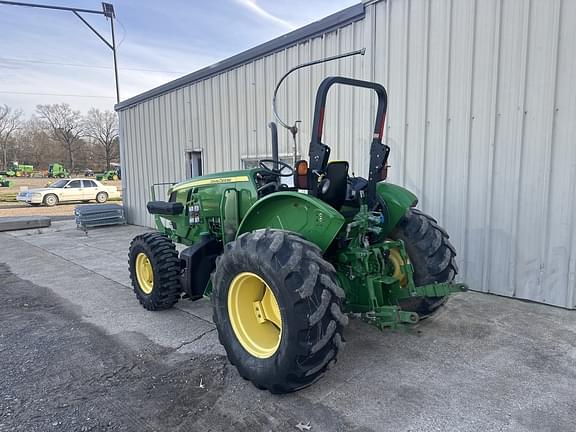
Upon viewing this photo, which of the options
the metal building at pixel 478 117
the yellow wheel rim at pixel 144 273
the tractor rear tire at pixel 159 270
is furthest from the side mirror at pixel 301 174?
the metal building at pixel 478 117

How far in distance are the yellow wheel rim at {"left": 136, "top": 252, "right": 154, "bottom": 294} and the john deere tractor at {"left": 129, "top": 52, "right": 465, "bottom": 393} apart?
0.96 feet

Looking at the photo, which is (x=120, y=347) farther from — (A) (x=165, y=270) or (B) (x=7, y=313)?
(B) (x=7, y=313)

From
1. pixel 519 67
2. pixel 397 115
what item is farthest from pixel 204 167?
pixel 519 67

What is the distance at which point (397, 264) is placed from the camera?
3.62 meters

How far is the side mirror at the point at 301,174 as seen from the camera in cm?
289

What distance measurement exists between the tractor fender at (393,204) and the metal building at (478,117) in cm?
186

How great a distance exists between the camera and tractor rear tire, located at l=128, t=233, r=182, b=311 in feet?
14.2

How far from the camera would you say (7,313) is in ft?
15.2

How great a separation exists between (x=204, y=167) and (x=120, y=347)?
22.1ft

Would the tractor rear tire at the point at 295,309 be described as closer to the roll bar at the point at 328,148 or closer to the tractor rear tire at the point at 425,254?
the roll bar at the point at 328,148

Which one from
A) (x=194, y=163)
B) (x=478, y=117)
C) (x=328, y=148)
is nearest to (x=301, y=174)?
(x=328, y=148)

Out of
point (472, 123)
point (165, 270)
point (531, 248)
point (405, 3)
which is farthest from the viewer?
point (405, 3)

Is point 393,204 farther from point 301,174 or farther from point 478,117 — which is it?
point 478,117

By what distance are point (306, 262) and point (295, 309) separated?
0.30 meters
